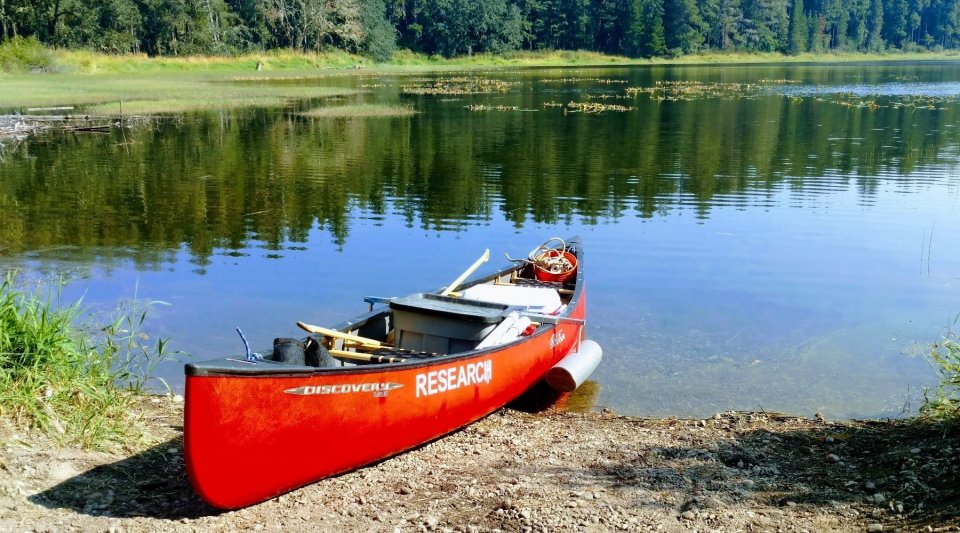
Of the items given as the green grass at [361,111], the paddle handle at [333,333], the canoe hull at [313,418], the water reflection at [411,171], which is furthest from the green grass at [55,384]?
the green grass at [361,111]

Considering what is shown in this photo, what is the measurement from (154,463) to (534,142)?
2670 cm

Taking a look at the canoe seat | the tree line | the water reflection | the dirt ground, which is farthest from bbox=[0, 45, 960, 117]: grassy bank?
Answer: the dirt ground

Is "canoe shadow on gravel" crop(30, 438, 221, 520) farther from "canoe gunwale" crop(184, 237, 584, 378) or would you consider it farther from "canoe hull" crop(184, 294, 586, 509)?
"canoe gunwale" crop(184, 237, 584, 378)

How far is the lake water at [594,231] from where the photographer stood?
11.7m

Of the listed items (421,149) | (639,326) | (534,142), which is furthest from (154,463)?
(534,142)

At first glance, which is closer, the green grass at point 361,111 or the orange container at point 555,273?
the orange container at point 555,273

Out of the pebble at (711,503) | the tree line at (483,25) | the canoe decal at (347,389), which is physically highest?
the tree line at (483,25)

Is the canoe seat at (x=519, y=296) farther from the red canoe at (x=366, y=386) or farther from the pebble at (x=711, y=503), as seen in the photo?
the pebble at (x=711, y=503)

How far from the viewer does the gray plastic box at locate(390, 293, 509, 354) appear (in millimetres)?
9352

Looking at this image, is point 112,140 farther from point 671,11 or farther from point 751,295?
point 671,11

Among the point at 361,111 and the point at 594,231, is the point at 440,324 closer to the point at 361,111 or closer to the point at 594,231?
the point at 594,231

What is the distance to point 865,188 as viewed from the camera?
23562 millimetres

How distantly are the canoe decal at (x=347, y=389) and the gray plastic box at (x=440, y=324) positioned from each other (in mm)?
1949

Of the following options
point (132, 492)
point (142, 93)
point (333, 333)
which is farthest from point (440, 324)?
point (142, 93)
